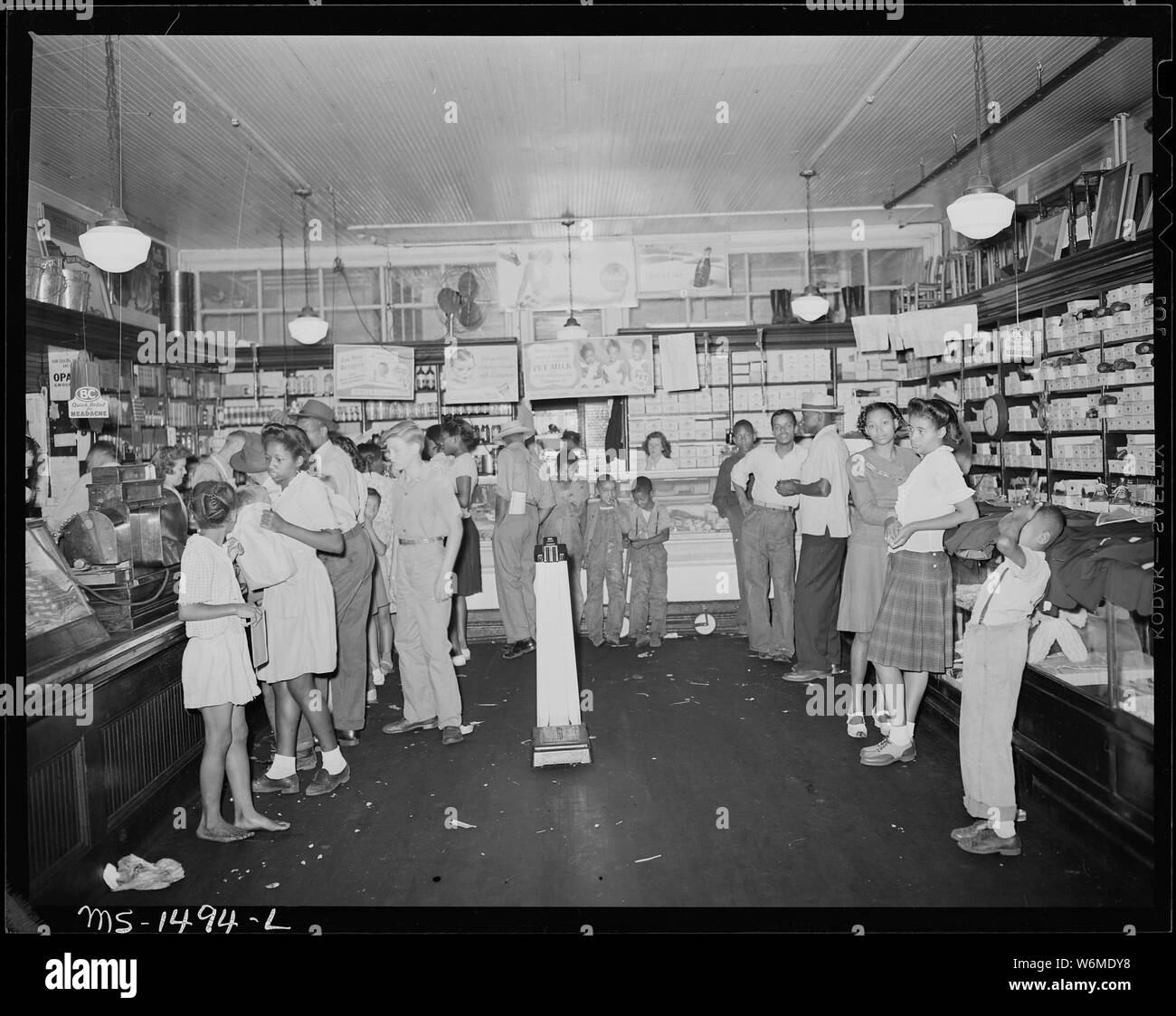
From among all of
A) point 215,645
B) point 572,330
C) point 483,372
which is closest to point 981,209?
point 572,330

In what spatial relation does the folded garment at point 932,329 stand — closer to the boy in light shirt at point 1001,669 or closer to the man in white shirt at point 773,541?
the man in white shirt at point 773,541

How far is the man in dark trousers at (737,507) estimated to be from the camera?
5.85 m

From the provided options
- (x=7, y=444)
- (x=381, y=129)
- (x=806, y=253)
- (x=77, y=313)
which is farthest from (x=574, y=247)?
(x=7, y=444)

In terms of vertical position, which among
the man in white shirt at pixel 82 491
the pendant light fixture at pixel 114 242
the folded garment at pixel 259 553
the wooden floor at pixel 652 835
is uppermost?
the pendant light fixture at pixel 114 242

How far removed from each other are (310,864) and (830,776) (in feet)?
6.86

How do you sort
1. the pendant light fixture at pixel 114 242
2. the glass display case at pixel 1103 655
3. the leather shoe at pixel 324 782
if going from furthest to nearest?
the pendant light fixture at pixel 114 242, the leather shoe at pixel 324 782, the glass display case at pixel 1103 655

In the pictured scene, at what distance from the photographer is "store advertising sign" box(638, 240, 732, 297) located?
7711 mm

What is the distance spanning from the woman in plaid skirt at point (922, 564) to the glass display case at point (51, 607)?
3034 millimetres

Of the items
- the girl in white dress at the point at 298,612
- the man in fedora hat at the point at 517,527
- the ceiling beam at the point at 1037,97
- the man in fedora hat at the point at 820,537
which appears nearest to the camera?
the girl in white dress at the point at 298,612

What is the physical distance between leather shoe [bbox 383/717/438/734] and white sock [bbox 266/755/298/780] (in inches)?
28.8

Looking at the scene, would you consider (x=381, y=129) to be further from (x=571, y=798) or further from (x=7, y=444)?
(x=571, y=798)

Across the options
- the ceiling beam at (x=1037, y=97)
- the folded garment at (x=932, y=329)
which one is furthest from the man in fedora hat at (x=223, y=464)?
the folded garment at (x=932, y=329)

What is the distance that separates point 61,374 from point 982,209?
6.15 meters

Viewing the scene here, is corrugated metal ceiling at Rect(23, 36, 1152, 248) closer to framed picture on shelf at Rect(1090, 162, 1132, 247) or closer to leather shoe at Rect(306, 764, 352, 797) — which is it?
framed picture on shelf at Rect(1090, 162, 1132, 247)
